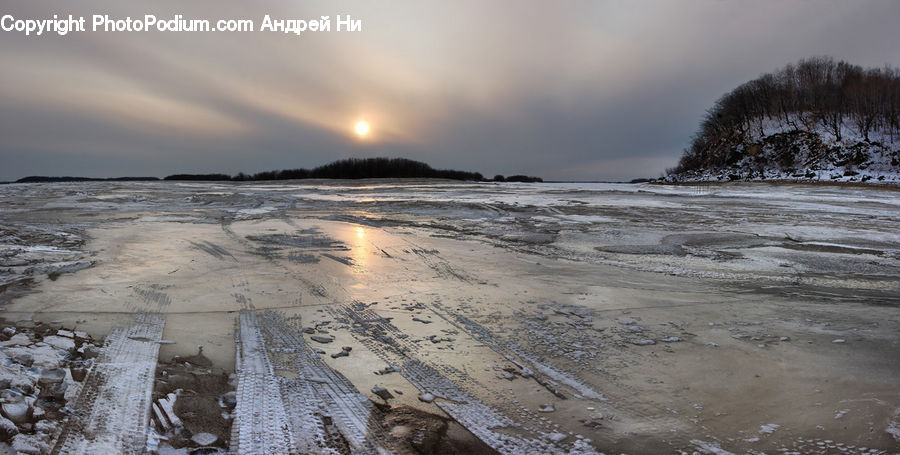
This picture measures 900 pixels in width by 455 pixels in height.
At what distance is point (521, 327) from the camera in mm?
4066

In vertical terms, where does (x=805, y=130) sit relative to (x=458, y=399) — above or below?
above

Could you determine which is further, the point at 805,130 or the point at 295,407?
the point at 805,130

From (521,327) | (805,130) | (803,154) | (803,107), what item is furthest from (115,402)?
(803,107)

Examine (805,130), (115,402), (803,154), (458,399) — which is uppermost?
(805,130)

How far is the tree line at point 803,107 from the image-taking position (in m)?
45.3

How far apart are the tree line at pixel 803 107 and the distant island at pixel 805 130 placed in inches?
2.9

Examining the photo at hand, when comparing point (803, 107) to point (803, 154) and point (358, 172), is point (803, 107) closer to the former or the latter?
point (803, 154)

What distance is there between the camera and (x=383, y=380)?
3.05m

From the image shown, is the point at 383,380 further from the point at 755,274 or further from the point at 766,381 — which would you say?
the point at 755,274

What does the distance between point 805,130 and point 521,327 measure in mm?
59952

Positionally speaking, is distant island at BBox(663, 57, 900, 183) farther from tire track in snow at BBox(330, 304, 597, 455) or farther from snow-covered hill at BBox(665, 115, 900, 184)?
tire track in snow at BBox(330, 304, 597, 455)

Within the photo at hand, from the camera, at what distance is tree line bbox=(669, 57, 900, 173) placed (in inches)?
1784

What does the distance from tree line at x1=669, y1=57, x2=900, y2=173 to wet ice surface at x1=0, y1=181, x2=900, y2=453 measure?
5153 cm

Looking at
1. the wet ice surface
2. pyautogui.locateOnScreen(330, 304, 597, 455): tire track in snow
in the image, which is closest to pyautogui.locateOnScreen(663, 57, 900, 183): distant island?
the wet ice surface
